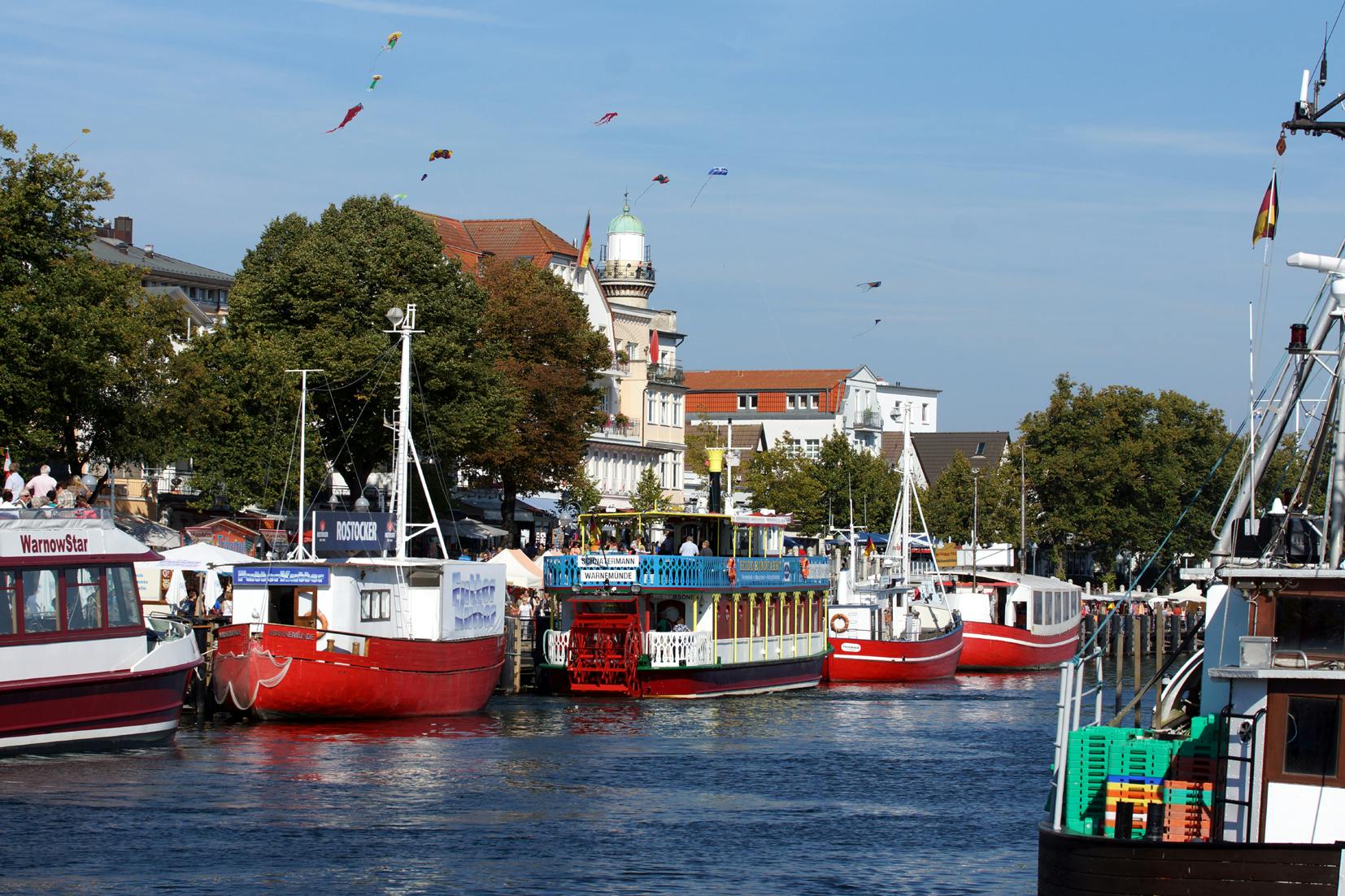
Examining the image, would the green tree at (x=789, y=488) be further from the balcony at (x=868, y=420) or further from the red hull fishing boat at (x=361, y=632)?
the red hull fishing boat at (x=361, y=632)

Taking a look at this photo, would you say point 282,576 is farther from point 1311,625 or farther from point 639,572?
point 1311,625

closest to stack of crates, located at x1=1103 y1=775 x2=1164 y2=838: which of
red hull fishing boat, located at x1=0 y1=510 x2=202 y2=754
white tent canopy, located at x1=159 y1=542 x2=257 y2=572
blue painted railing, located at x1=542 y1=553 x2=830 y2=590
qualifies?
red hull fishing boat, located at x1=0 y1=510 x2=202 y2=754

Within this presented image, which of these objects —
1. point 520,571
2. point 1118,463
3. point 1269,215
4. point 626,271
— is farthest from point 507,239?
point 1269,215

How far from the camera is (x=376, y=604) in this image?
41344 mm

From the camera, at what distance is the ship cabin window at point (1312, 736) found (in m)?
17.8

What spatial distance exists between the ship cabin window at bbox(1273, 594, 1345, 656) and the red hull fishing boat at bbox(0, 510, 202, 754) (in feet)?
69.6

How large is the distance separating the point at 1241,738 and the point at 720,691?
31.7 meters

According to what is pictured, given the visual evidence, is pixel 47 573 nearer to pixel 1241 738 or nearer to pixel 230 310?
pixel 1241 738

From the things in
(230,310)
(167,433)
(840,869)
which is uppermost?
(230,310)

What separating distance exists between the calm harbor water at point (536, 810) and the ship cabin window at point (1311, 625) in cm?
697

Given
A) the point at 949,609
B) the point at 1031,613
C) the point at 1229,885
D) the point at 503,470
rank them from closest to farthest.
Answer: the point at 1229,885, the point at 949,609, the point at 1031,613, the point at 503,470

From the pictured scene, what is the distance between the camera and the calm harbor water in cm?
2408

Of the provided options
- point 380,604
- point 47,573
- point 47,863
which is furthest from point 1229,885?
point 380,604

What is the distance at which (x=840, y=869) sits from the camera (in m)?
25.1
